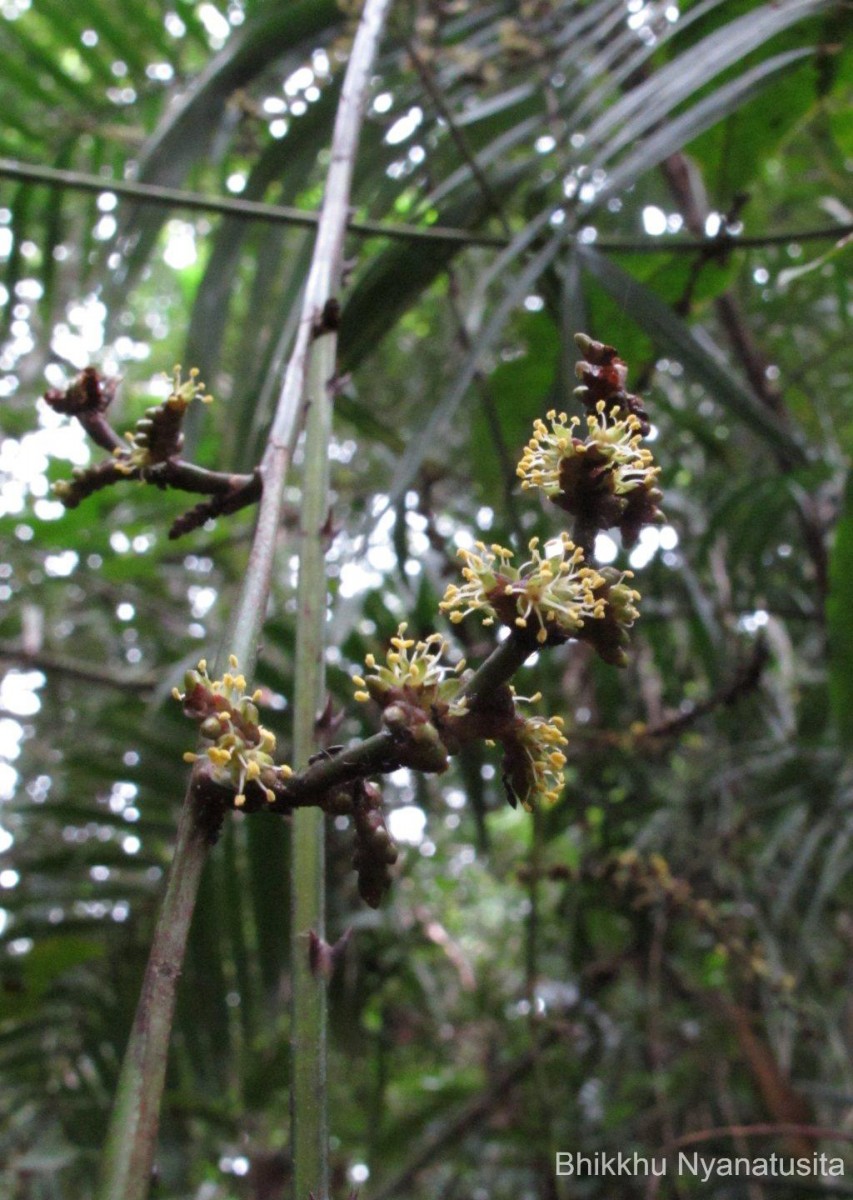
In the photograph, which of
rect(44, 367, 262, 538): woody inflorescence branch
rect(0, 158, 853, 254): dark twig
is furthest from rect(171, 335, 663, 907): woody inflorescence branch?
rect(0, 158, 853, 254): dark twig

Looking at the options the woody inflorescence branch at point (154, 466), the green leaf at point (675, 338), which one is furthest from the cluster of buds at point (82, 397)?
the green leaf at point (675, 338)

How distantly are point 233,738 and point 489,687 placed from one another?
4.1 inches

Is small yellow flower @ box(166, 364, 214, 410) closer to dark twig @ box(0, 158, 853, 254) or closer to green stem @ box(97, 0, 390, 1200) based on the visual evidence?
green stem @ box(97, 0, 390, 1200)

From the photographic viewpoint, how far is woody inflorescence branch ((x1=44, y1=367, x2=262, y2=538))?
1.87 ft

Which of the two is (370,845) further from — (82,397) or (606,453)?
(82,397)

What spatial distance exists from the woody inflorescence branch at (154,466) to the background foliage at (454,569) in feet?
0.70

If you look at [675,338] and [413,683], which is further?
[675,338]

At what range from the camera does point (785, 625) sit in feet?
6.58

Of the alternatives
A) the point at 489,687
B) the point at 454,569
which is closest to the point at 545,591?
the point at 489,687

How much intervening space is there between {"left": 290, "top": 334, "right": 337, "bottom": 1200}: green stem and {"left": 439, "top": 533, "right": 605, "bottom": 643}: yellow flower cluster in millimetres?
88

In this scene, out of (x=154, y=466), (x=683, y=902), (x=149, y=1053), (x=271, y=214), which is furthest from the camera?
(x=683, y=902)

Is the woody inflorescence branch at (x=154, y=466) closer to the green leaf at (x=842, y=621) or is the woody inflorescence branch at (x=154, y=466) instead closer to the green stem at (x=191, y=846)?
the green stem at (x=191, y=846)

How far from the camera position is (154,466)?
577 millimetres

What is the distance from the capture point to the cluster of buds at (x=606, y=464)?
0.42m
